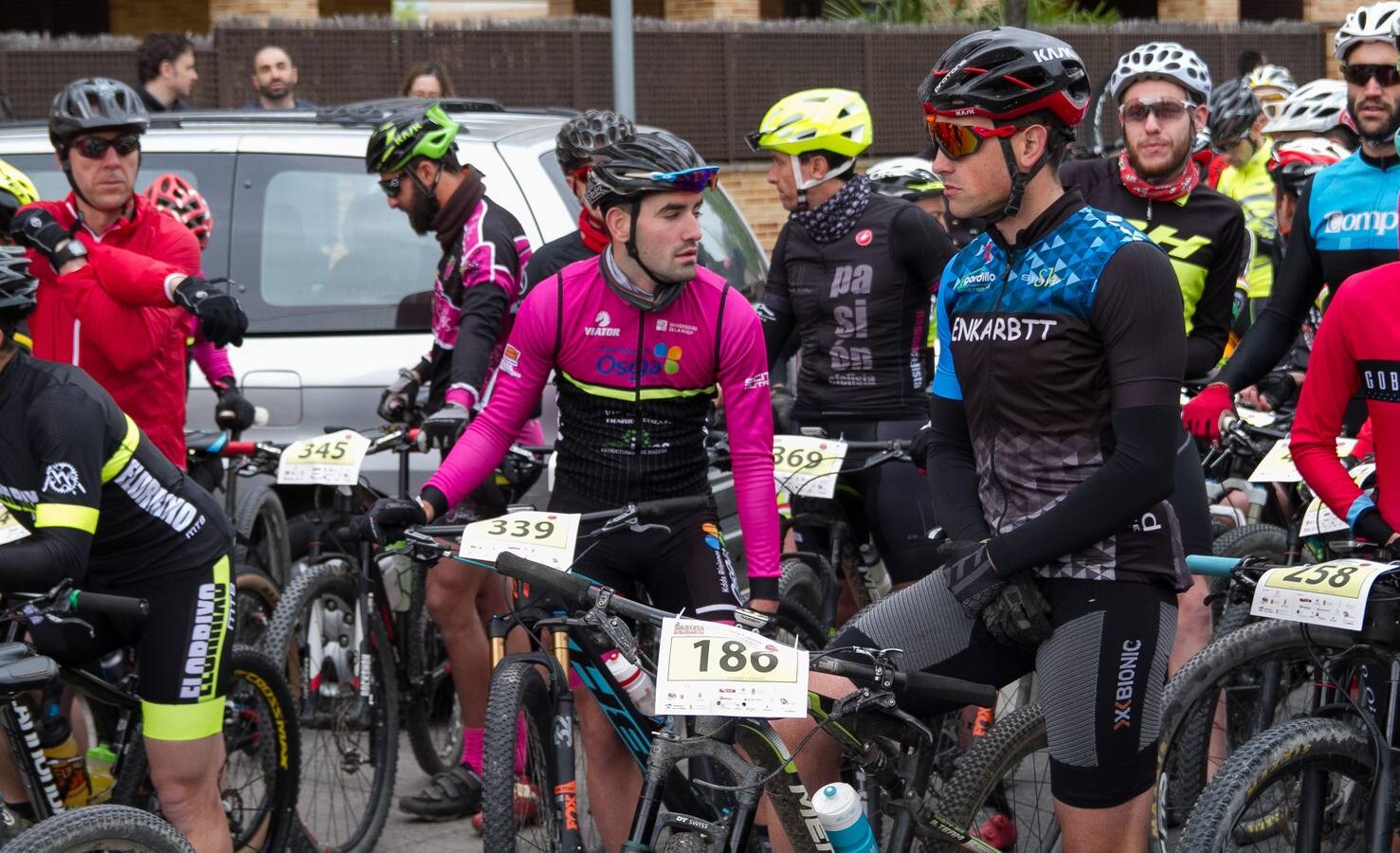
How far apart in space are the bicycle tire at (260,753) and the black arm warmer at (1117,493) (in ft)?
7.68

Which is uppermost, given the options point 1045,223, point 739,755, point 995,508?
point 1045,223

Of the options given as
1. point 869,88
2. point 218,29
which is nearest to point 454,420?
point 218,29

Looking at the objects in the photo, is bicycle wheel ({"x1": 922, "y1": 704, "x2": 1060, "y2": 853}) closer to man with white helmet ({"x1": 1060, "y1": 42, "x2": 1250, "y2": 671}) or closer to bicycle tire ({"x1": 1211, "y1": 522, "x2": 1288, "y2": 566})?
man with white helmet ({"x1": 1060, "y1": 42, "x2": 1250, "y2": 671})

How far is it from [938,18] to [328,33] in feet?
27.2

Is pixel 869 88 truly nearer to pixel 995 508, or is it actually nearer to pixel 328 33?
pixel 328 33

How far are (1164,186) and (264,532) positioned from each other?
3562 millimetres

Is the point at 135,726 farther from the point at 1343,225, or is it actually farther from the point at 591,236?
the point at 1343,225

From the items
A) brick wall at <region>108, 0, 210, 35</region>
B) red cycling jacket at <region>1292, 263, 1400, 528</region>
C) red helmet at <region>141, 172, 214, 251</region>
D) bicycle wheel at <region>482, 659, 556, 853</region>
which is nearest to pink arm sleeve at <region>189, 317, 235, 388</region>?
red helmet at <region>141, 172, 214, 251</region>

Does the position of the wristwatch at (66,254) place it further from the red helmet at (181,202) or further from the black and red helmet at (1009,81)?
the black and red helmet at (1009,81)

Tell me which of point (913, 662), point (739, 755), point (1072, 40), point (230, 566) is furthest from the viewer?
point (1072, 40)

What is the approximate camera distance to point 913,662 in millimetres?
3920

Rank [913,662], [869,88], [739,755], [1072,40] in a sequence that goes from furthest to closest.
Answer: [1072,40] < [869,88] < [913,662] < [739,755]

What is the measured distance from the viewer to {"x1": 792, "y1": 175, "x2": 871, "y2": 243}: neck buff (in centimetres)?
661

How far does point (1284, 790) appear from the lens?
13.3 feet
